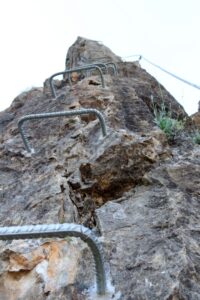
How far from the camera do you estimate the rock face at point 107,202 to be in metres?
2.27

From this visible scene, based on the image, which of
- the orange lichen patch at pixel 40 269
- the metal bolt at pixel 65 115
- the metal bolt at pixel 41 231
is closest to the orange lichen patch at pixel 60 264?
the orange lichen patch at pixel 40 269

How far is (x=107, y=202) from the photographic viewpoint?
10.3ft

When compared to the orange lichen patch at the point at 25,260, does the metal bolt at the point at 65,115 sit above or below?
above

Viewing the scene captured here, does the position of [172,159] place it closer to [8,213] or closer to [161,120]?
[161,120]

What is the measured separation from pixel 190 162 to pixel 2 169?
1939 millimetres

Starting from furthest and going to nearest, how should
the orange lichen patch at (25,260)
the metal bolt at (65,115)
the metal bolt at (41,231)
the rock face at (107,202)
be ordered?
the metal bolt at (65,115)
the orange lichen patch at (25,260)
the rock face at (107,202)
the metal bolt at (41,231)

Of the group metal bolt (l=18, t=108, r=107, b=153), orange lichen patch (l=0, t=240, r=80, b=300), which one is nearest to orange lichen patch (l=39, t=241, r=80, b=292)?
orange lichen patch (l=0, t=240, r=80, b=300)

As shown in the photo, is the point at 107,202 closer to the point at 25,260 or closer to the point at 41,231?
the point at 25,260

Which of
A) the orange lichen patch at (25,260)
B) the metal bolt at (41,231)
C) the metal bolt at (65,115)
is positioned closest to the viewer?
the metal bolt at (41,231)

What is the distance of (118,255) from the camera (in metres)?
2.45

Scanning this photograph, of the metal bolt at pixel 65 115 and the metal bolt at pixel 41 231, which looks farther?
the metal bolt at pixel 65 115

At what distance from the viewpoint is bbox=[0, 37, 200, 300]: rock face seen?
2270 mm

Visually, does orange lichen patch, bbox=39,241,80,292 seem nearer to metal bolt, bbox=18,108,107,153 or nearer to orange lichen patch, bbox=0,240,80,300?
orange lichen patch, bbox=0,240,80,300

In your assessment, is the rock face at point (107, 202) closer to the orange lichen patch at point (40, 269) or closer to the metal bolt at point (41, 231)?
the orange lichen patch at point (40, 269)
